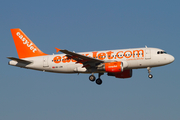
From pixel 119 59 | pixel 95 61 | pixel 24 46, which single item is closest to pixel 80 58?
pixel 95 61

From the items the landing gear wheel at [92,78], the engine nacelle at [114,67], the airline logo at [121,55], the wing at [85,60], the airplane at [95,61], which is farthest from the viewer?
the landing gear wheel at [92,78]

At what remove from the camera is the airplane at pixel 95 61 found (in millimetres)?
45719

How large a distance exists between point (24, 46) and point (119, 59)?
16390mm

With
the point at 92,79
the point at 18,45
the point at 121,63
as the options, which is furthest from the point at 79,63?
the point at 18,45

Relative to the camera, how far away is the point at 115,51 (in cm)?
4716

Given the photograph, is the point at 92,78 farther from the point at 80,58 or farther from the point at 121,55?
the point at 121,55

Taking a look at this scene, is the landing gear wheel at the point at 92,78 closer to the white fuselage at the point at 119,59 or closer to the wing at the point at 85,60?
the white fuselage at the point at 119,59

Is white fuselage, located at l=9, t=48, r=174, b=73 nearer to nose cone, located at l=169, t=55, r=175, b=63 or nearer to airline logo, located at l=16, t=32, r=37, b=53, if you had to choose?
nose cone, located at l=169, t=55, r=175, b=63

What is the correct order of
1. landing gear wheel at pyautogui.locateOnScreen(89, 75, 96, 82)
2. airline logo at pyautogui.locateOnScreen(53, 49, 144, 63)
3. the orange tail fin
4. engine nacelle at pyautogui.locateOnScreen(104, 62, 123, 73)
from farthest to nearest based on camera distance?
1. the orange tail fin
2. landing gear wheel at pyautogui.locateOnScreen(89, 75, 96, 82)
3. airline logo at pyautogui.locateOnScreen(53, 49, 144, 63)
4. engine nacelle at pyautogui.locateOnScreen(104, 62, 123, 73)

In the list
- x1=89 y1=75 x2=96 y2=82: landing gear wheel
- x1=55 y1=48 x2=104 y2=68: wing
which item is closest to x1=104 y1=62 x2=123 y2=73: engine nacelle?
x1=55 y1=48 x2=104 y2=68: wing

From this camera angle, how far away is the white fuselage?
150 ft

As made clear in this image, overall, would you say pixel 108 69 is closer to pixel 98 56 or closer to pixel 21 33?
pixel 98 56

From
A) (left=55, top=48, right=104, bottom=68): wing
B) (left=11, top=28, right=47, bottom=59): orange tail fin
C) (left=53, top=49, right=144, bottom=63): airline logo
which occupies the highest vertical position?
(left=11, top=28, right=47, bottom=59): orange tail fin

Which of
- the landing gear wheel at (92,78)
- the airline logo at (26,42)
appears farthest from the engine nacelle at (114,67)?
the airline logo at (26,42)
